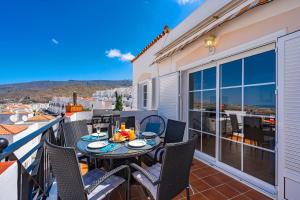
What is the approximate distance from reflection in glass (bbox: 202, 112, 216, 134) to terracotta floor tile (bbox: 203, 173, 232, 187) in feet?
2.70

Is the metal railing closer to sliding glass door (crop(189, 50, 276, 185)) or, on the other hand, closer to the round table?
the round table

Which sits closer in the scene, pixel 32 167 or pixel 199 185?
pixel 32 167

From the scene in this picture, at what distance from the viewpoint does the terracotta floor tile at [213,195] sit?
2242 mm

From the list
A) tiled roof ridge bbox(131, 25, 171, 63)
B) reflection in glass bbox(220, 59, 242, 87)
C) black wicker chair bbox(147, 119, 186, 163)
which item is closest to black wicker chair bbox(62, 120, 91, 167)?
black wicker chair bbox(147, 119, 186, 163)

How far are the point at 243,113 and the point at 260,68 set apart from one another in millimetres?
761

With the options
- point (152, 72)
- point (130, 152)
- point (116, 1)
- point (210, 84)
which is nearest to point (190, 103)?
point (210, 84)

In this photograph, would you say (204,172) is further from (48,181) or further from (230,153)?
(48,181)

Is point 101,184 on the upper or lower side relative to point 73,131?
lower

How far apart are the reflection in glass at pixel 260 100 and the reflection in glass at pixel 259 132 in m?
0.12

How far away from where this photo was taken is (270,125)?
2.37 metres

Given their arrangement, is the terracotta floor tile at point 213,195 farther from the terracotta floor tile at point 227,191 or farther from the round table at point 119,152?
the round table at point 119,152

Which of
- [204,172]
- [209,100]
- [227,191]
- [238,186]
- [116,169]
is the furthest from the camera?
[209,100]

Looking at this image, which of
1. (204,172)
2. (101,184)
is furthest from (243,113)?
(101,184)

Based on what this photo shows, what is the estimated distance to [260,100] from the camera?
246cm
